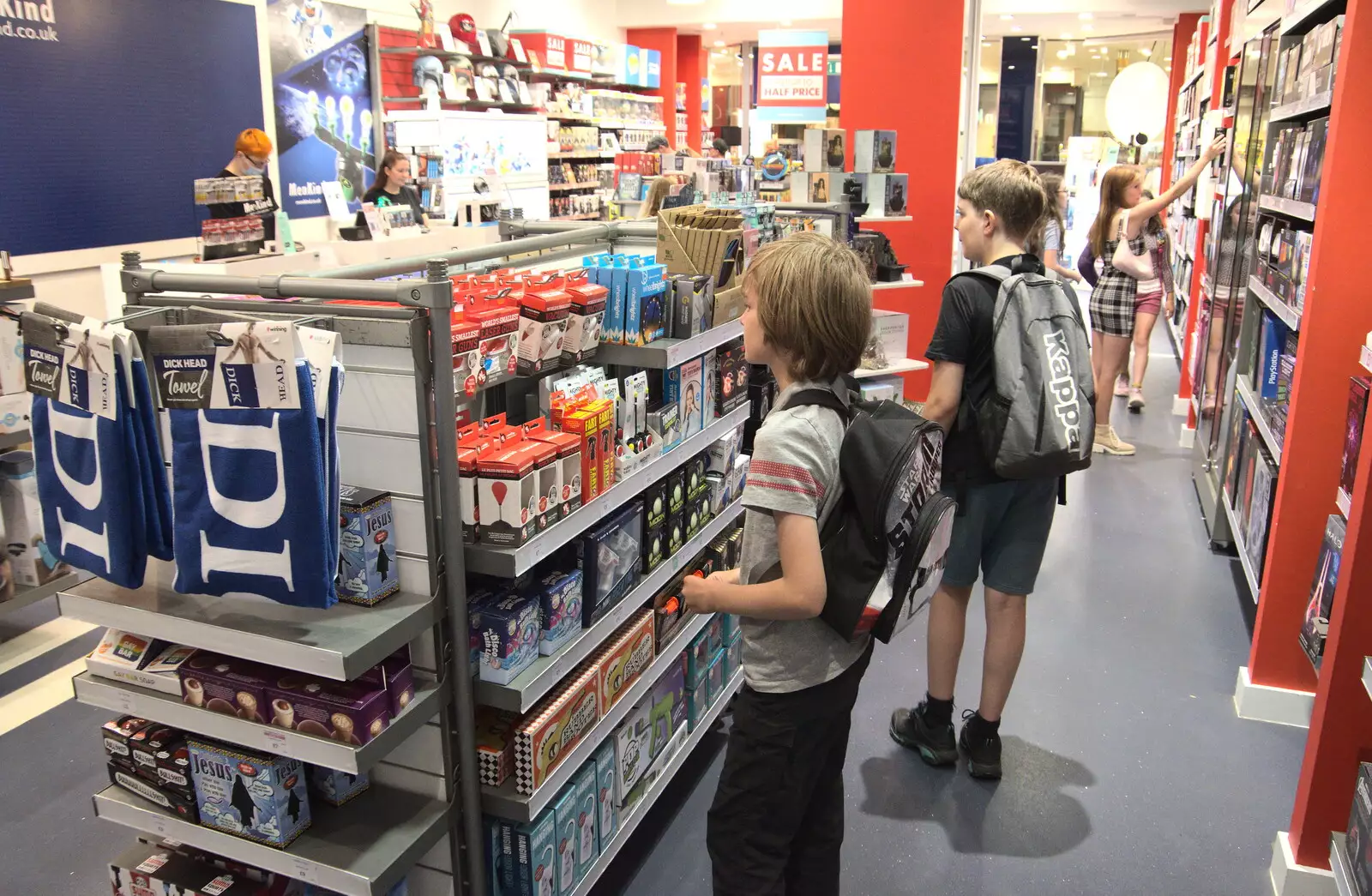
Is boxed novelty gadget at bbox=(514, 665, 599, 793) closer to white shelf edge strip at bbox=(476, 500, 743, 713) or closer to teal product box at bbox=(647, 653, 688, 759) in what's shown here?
white shelf edge strip at bbox=(476, 500, 743, 713)

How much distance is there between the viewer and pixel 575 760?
2254 millimetres


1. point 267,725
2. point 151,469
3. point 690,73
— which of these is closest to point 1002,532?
point 267,725

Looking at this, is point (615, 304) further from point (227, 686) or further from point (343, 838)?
point (343, 838)

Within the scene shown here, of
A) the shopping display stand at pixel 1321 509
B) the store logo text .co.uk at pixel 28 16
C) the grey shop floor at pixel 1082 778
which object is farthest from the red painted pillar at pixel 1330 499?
the store logo text .co.uk at pixel 28 16

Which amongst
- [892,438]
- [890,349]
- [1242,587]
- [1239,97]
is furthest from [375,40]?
[892,438]

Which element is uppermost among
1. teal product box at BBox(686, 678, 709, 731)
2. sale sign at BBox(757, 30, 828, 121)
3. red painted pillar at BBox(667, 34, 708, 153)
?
red painted pillar at BBox(667, 34, 708, 153)

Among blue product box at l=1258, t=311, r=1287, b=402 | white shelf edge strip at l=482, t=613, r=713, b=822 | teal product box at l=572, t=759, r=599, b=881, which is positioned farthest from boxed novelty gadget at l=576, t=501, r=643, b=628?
blue product box at l=1258, t=311, r=1287, b=402

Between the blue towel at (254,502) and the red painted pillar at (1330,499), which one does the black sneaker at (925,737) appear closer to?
the red painted pillar at (1330,499)

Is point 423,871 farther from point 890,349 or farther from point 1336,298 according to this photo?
point 890,349

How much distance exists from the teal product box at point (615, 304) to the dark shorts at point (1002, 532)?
1131 mm

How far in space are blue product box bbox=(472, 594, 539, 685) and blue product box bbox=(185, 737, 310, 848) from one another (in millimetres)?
405

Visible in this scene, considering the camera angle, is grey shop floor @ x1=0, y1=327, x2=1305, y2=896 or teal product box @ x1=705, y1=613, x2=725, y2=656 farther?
teal product box @ x1=705, y1=613, x2=725, y2=656

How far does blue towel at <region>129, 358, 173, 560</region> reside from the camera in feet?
5.65

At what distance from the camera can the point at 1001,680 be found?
3.06 metres
